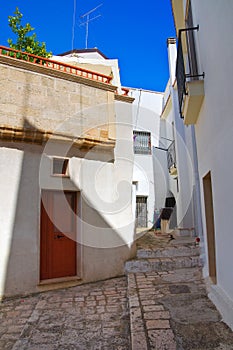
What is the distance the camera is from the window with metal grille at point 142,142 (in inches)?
603

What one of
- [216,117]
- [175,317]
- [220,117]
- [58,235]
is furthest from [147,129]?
[175,317]

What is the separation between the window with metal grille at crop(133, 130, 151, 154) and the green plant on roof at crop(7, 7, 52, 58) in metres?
7.31

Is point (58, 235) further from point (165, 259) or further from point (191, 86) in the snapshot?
point (191, 86)

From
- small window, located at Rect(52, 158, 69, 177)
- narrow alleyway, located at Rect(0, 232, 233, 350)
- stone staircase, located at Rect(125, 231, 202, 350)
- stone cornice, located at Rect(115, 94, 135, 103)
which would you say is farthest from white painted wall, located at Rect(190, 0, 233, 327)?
small window, located at Rect(52, 158, 69, 177)

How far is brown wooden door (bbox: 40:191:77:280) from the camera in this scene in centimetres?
625

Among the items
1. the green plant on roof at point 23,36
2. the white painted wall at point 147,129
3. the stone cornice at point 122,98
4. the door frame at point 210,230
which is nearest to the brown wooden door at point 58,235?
the stone cornice at point 122,98

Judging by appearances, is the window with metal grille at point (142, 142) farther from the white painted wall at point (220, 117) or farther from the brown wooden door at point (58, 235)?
the white painted wall at point (220, 117)

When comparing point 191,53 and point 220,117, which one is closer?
point 220,117

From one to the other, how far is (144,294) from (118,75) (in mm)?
9756

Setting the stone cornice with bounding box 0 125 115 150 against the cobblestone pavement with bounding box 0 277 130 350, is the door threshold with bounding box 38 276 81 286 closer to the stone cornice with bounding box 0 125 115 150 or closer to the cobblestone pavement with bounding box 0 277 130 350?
the cobblestone pavement with bounding box 0 277 130 350

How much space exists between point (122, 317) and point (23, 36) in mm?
9767

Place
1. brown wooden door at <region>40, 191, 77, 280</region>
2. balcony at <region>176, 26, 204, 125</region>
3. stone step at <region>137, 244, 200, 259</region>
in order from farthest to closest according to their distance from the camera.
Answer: stone step at <region>137, 244, 200, 259</region> < brown wooden door at <region>40, 191, 77, 280</region> < balcony at <region>176, 26, 204, 125</region>

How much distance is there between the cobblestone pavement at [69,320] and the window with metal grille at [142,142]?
10258 mm

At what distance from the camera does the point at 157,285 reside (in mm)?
5605
